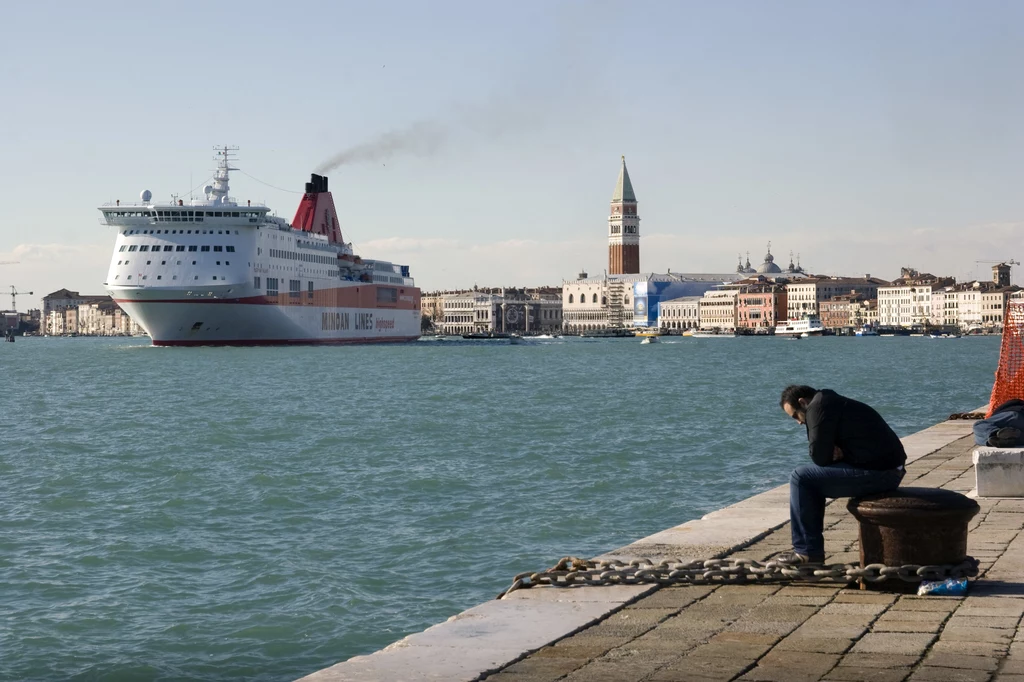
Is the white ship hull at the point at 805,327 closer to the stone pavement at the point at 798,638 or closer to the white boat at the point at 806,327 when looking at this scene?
the white boat at the point at 806,327

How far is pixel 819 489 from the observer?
672cm

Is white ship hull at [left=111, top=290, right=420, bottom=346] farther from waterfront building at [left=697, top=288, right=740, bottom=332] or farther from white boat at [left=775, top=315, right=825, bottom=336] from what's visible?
waterfront building at [left=697, top=288, right=740, bottom=332]

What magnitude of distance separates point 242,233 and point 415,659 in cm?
6988

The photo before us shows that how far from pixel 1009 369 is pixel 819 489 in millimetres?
9546

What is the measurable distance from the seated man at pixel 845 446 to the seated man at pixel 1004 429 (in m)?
2.99

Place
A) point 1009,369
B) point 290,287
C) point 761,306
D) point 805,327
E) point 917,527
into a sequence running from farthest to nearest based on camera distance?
point 761,306 → point 805,327 → point 290,287 → point 1009,369 → point 917,527

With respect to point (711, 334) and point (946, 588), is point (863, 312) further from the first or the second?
point (946, 588)

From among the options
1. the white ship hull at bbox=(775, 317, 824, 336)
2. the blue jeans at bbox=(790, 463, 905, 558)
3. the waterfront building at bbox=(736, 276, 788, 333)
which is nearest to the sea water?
the blue jeans at bbox=(790, 463, 905, 558)

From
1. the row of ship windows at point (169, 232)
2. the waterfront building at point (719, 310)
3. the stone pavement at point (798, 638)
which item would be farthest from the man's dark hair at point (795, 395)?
the waterfront building at point (719, 310)

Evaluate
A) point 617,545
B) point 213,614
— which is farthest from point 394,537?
point 213,614

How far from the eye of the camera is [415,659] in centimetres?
535

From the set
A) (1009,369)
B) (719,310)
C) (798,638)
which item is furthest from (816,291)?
(798,638)

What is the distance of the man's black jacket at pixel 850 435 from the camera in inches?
259

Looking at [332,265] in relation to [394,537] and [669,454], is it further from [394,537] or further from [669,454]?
[394,537]
